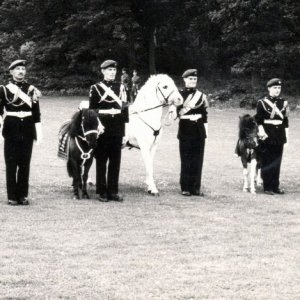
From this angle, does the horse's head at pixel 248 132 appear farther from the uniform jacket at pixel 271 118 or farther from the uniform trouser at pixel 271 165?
the uniform trouser at pixel 271 165

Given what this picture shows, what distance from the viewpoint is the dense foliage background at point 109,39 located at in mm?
48594

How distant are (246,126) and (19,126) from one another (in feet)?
13.8

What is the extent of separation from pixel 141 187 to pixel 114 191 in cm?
165

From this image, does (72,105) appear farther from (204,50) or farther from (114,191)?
(114,191)

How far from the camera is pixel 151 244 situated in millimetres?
8758

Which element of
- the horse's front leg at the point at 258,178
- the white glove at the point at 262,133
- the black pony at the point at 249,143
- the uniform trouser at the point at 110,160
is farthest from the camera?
the horse's front leg at the point at 258,178

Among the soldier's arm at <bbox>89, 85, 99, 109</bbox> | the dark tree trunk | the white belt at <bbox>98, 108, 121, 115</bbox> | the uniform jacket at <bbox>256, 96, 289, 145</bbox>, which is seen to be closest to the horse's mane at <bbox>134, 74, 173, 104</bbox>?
the white belt at <bbox>98, 108, 121, 115</bbox>

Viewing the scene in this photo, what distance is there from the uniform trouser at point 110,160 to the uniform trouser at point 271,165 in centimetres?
281

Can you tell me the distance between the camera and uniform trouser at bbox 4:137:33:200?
442 inches

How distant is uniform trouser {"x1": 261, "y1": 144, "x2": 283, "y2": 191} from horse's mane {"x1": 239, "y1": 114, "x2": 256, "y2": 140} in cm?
38

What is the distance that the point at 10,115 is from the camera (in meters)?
11.1

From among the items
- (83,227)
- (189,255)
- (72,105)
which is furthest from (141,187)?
(72,105)

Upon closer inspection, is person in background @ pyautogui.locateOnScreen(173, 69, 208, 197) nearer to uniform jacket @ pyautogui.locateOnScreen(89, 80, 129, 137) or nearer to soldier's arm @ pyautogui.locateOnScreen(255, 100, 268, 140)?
soldier's arm @ pyautogui.locateOnScreen(255, 100, 268, 140)

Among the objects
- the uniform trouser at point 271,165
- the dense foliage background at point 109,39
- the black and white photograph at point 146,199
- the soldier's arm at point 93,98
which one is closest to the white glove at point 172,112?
the black and white photograph at point 146,199
